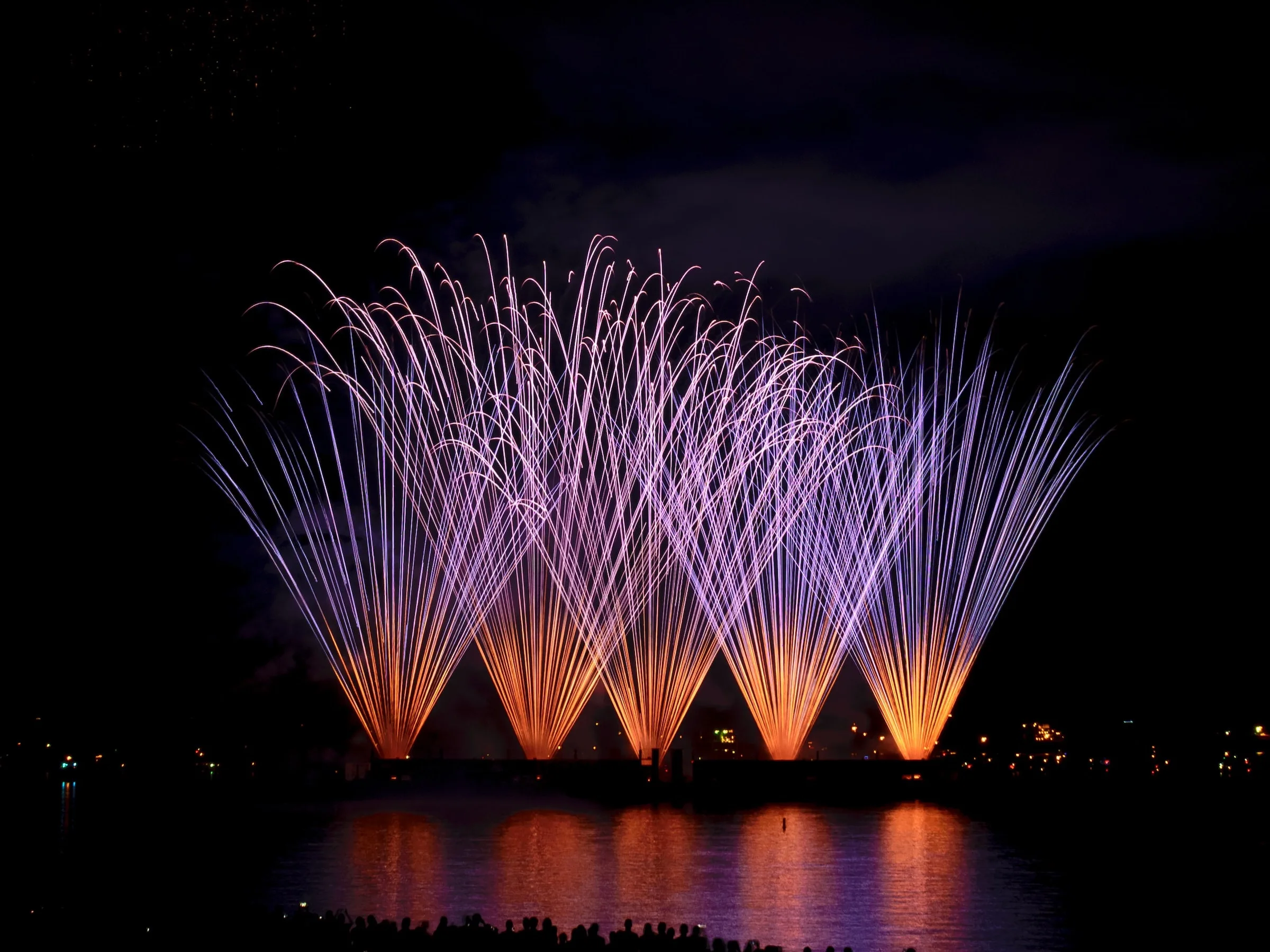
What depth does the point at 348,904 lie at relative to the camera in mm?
21141

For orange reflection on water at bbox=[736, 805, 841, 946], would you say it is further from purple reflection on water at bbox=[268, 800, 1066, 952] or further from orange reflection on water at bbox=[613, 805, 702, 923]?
orange reflection on water at bbox=[613, 805, 702, 923]

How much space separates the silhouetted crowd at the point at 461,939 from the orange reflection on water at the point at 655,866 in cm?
541

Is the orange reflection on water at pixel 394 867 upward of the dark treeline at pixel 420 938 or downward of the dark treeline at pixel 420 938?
downward

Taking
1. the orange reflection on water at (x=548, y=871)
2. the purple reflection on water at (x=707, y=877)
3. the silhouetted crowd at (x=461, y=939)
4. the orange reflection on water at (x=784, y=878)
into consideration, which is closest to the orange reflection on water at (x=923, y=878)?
the purple reflection on water at (x=707, y=877)

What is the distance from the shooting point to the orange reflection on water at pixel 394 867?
21.0m

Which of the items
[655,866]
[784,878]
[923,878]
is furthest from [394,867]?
[923,878]

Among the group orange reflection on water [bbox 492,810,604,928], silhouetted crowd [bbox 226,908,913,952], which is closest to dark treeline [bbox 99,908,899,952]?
silhouetted crowd [bbox 226,908,913,952]

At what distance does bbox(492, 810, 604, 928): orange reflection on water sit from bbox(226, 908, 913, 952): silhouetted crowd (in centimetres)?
475

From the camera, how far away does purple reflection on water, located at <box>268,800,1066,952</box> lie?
64.7 ft

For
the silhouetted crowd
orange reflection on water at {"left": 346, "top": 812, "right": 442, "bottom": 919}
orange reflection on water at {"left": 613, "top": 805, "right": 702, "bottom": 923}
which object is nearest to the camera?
the silhouetted crowd

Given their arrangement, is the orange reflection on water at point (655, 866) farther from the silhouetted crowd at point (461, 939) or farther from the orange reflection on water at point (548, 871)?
the silhouetted crowd at point (461, 939)

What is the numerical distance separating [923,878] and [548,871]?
25.7 ft

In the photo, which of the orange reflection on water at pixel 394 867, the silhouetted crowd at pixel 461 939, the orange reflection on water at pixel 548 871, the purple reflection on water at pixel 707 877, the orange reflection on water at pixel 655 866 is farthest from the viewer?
the orange reflection on water at pixel 394 867

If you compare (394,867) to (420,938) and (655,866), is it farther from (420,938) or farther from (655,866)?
(420,938)
